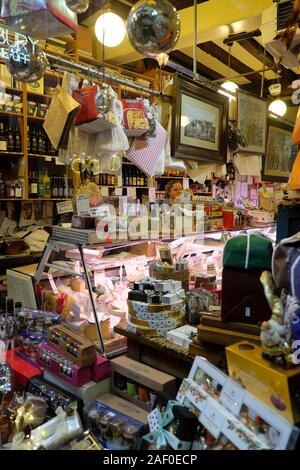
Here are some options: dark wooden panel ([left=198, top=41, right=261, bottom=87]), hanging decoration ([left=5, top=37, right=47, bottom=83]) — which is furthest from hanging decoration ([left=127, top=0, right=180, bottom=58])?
dark wooden panel ([left=198, top=41, right=261, bottom=87])

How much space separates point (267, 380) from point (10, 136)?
4.59 metres

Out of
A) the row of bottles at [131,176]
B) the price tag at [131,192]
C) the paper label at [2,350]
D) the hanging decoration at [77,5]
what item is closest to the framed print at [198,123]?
the hanging decoration at [77,5]

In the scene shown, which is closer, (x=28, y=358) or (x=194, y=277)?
(x=28, y=358)

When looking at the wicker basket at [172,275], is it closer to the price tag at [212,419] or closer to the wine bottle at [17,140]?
the price tag at [212,419]

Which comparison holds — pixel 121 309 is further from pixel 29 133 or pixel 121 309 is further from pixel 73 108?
pixel 29 133

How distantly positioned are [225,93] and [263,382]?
3.06m

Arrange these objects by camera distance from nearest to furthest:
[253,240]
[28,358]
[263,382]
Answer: [263,382] < [253,240] < [28,358]

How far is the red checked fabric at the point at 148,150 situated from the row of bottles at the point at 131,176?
3.20 metres

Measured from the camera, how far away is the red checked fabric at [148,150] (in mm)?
2916

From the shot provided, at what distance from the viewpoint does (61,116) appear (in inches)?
100

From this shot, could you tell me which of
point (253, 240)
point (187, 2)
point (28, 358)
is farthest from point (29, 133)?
point (253, 240)

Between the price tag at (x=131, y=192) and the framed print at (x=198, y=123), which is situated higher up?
the framed print at (x=198, y=123)

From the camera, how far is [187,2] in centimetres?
482

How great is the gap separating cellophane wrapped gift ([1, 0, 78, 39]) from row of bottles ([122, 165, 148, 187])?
14.3 ft
